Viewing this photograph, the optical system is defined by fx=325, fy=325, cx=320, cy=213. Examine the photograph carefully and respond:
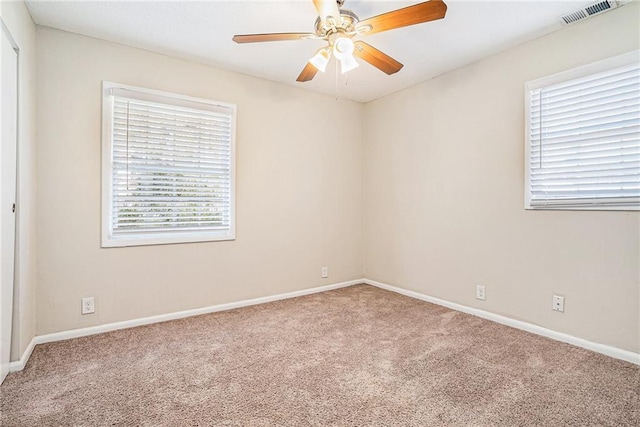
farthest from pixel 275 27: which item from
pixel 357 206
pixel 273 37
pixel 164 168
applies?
pixel 357 206

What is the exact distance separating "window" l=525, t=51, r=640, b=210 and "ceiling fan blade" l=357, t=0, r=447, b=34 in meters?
1.41

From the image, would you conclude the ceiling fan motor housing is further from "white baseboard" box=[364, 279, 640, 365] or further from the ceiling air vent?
"white baseboard" box=[364, 279, 640, 365]

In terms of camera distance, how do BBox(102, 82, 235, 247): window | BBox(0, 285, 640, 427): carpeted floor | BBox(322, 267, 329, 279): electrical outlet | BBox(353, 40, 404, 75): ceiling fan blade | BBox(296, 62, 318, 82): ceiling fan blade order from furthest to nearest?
BBox(322, 267, 329, 279): electrical outlet
BBox(102, 82, 235, 247): window
BBox(296, 62, 318, 82): ceiling fan blade
BBox(353, 40, 404, 75): ceiling fan blade
BBox(0, 285, 640, 427): carpeted floor

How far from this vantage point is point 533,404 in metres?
1.72

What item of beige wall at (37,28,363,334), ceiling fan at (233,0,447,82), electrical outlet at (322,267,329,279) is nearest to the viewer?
ceiling fan at (233,0,447,82)

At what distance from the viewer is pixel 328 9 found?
6.02 feet

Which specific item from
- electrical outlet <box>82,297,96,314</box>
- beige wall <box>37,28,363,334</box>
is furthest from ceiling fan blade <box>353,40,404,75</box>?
electrical outlet <box>82,297,96,314</box>

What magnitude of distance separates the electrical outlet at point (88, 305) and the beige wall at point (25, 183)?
0.30 m

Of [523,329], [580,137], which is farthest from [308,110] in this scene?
[523,329]

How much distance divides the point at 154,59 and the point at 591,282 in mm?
3965

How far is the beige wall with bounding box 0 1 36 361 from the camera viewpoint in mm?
2049

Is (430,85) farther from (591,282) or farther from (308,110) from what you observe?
(591,282)

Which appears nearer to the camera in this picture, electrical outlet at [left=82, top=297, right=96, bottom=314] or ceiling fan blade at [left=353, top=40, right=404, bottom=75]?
ceiling fan blade at [left=353, top=40, right=404, bottom=75]

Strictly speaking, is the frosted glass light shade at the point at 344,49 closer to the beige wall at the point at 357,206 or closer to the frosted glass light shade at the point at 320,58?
the frosted glass light shade at the point at 320,58
